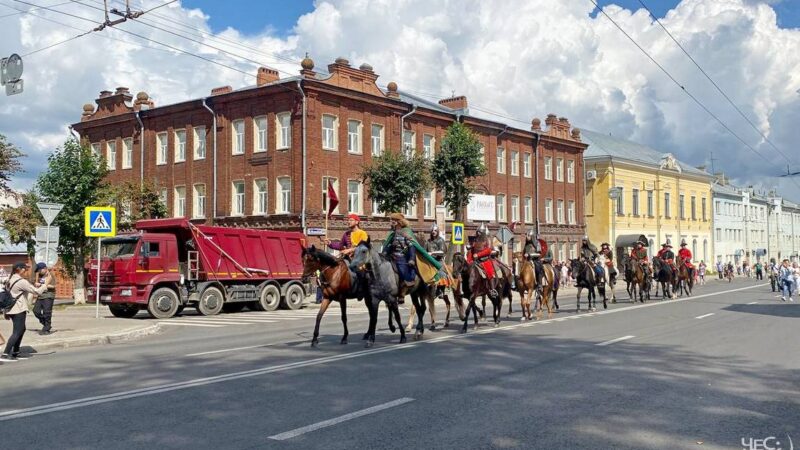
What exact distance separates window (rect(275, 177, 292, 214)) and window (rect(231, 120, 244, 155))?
12.8 feet

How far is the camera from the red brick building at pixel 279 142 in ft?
131

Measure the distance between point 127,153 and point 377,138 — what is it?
18.0 m

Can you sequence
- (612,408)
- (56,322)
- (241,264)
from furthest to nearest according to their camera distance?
(241,264) → (56,322) → (612,408)

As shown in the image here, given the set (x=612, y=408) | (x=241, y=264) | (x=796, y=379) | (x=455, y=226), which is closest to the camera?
(x=612, y=408)

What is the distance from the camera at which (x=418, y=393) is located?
8.38m

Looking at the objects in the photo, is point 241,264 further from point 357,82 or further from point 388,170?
point 357,82

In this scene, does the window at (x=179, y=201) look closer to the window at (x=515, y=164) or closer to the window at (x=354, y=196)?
the window at (x=354, y=196)

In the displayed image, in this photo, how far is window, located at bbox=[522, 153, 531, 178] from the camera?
187 ft

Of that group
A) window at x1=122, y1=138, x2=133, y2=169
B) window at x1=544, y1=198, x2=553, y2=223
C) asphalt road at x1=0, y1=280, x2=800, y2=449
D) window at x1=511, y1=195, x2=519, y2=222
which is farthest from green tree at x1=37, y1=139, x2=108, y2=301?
window at x1=544, y1=198, x2=553, y2=223

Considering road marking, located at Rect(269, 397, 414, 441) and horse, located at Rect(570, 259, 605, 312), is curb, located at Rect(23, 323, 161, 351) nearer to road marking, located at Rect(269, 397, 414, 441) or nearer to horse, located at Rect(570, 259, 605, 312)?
road marking, located at Rect(269, 397, 414, 441)

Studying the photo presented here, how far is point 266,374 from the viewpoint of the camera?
32.5ft

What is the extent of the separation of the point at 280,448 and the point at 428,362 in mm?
4981

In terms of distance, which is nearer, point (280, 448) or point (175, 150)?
point (280, 448)

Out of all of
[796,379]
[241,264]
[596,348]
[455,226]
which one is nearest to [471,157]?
[455,226]
